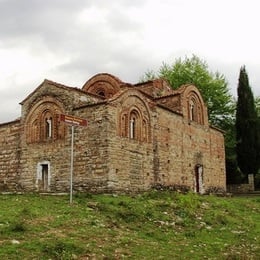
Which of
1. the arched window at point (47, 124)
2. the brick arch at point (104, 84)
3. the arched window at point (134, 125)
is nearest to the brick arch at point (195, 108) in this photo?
the brick arch at point (104, 84)

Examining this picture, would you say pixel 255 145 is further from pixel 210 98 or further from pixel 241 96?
pixel 210 98

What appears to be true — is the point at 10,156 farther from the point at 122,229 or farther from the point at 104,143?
the point at 122,229

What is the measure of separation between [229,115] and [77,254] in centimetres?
3482

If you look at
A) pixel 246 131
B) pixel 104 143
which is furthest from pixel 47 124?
pixel 246 131

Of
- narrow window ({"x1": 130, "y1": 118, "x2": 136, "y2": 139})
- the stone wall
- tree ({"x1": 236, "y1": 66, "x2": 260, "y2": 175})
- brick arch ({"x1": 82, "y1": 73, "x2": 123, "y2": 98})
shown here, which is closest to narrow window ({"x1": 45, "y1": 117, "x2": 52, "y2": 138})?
the stone wall

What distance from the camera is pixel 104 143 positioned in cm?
1983

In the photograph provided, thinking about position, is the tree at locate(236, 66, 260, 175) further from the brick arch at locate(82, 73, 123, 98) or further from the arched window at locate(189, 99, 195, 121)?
the brick arch at locate(82, 73, 123, 98)

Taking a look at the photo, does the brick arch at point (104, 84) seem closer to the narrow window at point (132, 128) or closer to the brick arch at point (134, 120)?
the brick arch at point (134, 120)

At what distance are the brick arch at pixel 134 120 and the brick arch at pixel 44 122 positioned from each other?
322 centimetres

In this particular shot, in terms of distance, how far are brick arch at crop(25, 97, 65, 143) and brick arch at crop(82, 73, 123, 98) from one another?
189 inches

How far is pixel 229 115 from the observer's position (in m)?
42.0

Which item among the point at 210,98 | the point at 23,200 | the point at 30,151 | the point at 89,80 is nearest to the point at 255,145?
→ the point at 210,98

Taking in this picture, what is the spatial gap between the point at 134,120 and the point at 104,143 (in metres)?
3.06

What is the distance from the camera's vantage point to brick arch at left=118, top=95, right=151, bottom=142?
21.3 meters
